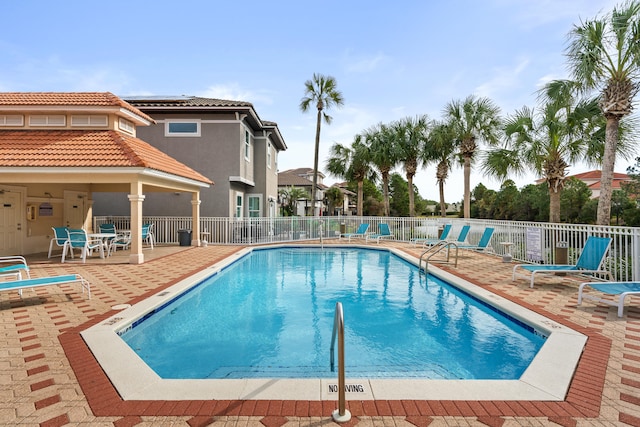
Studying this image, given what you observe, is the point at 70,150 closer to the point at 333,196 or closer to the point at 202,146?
the point at 202,146

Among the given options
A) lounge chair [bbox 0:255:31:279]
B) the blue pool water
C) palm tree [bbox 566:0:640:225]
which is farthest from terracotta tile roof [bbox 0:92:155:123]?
palm tree [bbox 566:0:640:225]

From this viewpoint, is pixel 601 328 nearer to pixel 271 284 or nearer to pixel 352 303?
pixel 352 303

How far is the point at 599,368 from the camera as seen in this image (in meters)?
3.88

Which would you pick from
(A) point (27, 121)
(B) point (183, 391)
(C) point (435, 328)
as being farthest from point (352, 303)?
(A) point (27, 121)

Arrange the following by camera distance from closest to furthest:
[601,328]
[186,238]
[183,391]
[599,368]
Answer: [183,391]
[599,368]
[601,328]
[186,238]

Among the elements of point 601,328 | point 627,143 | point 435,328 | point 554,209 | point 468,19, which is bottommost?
point 435,328

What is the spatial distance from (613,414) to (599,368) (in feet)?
3.41

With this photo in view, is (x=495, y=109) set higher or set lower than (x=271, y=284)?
higher

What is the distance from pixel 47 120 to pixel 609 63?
→ 64.3 ft

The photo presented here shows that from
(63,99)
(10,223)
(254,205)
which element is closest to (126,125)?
(63,99)

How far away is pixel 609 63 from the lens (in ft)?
35.4

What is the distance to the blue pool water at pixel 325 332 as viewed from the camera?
4680mm

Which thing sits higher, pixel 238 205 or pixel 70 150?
pixel 70 150

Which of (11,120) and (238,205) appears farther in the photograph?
(238,205)
